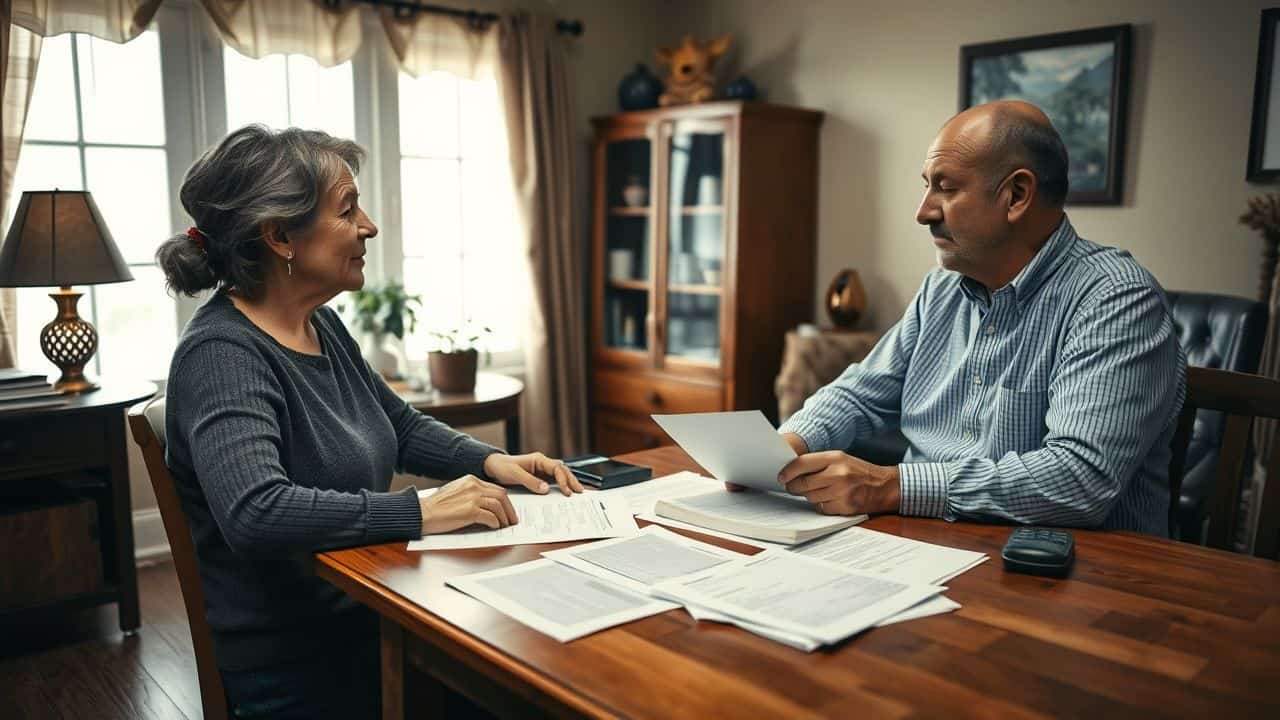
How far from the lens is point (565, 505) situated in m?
1.49

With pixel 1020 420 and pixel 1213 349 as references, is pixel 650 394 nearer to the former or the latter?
pixel 1213 349

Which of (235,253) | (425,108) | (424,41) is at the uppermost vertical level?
(424,41)

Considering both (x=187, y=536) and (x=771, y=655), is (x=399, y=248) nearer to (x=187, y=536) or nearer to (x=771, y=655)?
(x=187, y=536)

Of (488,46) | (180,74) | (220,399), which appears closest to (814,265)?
(488,46)

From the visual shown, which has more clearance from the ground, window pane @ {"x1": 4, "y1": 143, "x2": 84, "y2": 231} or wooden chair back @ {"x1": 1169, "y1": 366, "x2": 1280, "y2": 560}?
window pane @ {"x1": 4, "y1": 143, "x2": 84, "y2": 231}

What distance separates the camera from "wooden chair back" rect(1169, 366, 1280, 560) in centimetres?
148

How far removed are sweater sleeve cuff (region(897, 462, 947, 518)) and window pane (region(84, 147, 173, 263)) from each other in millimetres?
2811

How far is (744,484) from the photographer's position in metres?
1.53

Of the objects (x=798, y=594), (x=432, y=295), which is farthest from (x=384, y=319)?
(x=798, y=594)

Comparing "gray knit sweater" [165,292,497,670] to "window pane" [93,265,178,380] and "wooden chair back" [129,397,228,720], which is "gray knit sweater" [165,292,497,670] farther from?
"window pane" [93,265,178,380]

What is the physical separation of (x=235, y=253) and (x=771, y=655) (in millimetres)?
1007

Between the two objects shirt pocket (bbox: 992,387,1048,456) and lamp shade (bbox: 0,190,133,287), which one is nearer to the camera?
shirt pocket (bbox: 992,387,1048,456)

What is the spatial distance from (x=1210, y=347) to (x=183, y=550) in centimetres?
244

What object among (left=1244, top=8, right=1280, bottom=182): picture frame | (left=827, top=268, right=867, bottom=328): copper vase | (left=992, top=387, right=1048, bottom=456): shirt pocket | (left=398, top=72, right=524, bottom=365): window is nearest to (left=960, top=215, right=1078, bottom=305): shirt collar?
(left=992, top=387, right=1048, bottom=456): shirt pocket
